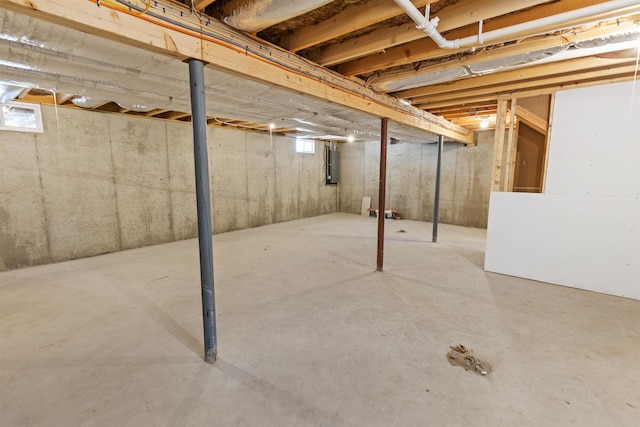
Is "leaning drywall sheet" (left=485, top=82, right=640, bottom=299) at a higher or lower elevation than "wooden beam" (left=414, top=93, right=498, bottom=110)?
lower

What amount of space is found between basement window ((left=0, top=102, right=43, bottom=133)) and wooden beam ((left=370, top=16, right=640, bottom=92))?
14.7 feet

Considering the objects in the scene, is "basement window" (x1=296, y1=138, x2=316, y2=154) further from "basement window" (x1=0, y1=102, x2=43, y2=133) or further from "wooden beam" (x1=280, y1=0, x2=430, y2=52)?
"wooden beam" (x1=280, y1=0, x2=430, y2=52)

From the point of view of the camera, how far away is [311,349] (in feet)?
6.57

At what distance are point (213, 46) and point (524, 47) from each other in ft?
7.64

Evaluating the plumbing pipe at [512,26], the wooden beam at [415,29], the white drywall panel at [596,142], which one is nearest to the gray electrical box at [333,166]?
the white drywall panel at [596,142]

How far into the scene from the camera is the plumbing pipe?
1524 millimetres

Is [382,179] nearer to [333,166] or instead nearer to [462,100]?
[462,100]

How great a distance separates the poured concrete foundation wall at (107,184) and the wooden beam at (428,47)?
3.59 metres

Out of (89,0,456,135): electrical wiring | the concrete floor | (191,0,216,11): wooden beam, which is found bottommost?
the concrete floor

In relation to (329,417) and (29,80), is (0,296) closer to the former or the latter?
(29,80)

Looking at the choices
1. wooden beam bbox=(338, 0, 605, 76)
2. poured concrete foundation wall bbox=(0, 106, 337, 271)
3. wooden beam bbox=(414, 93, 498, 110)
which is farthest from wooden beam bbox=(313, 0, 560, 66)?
poured concrete foundation wall bbox=(0, 106, 337, 271)

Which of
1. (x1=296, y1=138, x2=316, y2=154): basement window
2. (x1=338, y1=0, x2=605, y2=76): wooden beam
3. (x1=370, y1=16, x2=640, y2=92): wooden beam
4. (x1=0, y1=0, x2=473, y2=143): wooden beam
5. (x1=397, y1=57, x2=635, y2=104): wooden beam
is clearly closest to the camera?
(x1=0, y1=0, x2=473, y2=143): wooden beam

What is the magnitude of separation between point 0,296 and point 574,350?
5.07 meters

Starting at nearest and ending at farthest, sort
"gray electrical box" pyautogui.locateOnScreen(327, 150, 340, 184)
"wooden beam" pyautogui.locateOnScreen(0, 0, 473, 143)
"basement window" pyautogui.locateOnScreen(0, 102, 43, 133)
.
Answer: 1. "wooden beam" pyautogui.locateOnScreen(0, 0, 473, 143)
2. "basement window" pyautogui.locateOnScreen(0, 102, 43, 133)
3. "gray electrical box" pyautogui.locateOnScreen(327, 150, 340, 184)
